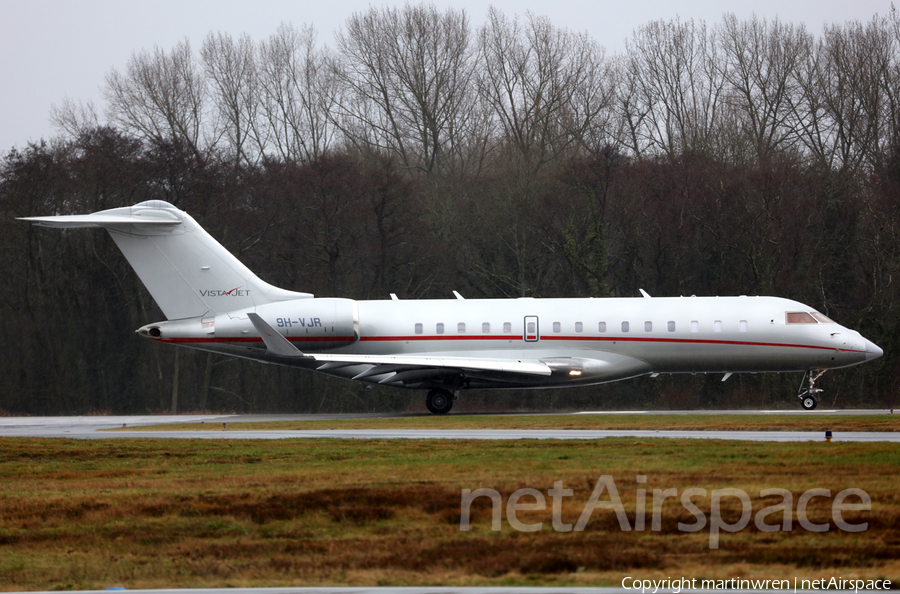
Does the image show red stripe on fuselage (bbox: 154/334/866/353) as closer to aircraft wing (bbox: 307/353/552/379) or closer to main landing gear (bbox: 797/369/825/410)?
aircraft wing (bbox: 307/353/552/379)

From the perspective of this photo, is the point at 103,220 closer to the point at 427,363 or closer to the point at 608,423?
the point at 427,363

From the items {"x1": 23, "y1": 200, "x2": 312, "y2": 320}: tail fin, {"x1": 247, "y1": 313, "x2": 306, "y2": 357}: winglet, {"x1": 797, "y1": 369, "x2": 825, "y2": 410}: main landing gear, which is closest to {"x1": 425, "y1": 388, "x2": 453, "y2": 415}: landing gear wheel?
{"x1": 247, "y1": 313, "x2": 306, "y2": 357}: winglet

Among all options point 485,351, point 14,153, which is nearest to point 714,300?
point 485,351

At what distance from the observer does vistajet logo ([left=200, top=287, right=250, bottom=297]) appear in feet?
94.7

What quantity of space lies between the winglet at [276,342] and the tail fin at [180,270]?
288 centimetres

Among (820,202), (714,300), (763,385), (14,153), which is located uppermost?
(14,153)

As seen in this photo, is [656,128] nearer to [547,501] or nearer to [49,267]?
[49,267]

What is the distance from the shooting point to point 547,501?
1063 cm

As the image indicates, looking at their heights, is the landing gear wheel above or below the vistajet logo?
below

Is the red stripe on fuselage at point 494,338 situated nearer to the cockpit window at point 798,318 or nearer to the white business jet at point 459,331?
the white business jet at point 459,331

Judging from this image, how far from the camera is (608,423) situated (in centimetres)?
2320

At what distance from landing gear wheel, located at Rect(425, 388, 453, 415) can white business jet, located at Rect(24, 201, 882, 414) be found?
0.09 feet

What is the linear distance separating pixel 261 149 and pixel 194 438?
34.6 meters

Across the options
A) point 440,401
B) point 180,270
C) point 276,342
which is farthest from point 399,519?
point 180,270
